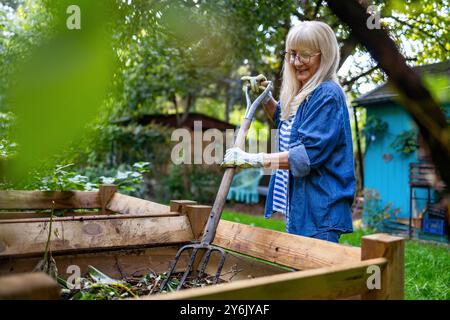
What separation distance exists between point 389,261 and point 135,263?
124 cm

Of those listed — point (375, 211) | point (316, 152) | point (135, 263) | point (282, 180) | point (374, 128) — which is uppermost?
point (374, 128)

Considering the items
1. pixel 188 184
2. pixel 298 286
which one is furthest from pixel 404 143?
pixel 298 286

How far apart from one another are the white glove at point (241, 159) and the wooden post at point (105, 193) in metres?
1.38

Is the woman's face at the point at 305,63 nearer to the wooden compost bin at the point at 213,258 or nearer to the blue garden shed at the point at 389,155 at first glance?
the wooden compost bin at the point at 213,258

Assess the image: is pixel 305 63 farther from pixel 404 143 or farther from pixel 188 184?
pixel 188 184

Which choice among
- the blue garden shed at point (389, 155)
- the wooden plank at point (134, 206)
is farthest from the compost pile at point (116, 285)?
the blue garden shed at point (389, 155)

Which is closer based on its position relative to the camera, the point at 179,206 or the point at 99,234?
the point at 99,234

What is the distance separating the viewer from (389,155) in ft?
26.6

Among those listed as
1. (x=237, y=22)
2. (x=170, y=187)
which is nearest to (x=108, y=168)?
(x=170, y=187)

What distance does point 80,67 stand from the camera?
0.37 meters

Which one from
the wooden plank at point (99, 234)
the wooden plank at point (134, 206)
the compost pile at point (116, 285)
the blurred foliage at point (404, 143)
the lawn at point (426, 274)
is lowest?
the lawn at point (426, 274)

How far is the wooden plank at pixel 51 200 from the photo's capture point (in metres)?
2.70

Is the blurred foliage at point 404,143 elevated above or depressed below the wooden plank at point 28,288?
above
